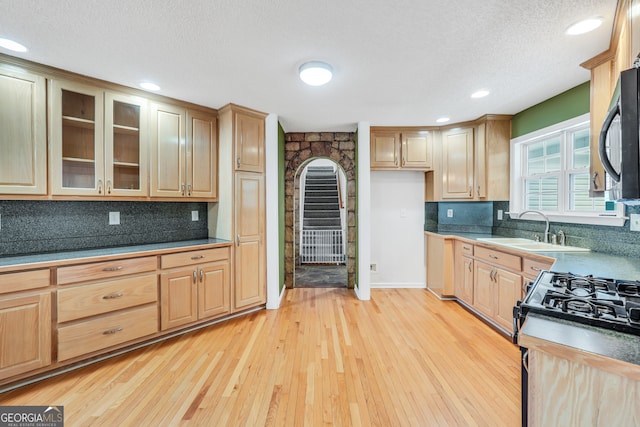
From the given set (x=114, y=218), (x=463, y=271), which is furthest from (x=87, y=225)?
(x=463, y=271)

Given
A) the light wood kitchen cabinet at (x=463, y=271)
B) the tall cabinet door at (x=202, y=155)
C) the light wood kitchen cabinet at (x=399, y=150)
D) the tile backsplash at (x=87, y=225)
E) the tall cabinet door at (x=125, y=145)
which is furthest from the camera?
the light wood kitchen cabinet at (x=399, y=150)

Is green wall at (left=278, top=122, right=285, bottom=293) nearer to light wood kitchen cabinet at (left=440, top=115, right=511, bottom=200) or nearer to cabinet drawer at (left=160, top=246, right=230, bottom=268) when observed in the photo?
cabinet drawer at (left=160, top=246, right=230, bottom=268)

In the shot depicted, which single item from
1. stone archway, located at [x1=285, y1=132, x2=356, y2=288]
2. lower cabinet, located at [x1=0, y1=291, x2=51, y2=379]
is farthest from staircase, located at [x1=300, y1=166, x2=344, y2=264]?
lower cabinet, located at [x1=0, y1=291, x2=51, y2=379]

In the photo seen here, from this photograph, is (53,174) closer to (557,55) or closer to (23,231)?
(23,231)

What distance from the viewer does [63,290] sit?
1.99 m

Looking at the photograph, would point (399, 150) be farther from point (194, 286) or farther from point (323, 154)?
point (194, 286)

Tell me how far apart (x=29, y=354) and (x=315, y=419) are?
6.62 ft

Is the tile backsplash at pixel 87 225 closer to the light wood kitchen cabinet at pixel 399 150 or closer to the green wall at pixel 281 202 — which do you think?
the green wall at pixel 281 202

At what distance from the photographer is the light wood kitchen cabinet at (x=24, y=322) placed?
1.78 metres

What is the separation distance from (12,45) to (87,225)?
1.43m

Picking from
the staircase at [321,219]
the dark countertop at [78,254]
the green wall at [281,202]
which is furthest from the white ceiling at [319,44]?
the staircase at [321,219]

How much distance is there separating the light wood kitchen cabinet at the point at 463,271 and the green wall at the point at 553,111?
1.51 metres

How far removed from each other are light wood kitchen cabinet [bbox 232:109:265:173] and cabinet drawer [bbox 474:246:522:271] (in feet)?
8.81

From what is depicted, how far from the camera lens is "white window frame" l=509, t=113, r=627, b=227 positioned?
2249 mm
